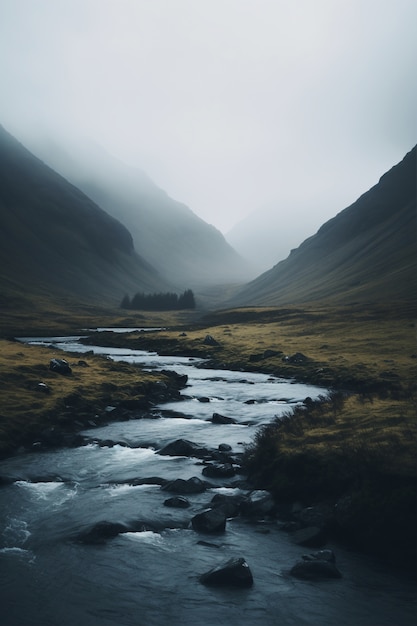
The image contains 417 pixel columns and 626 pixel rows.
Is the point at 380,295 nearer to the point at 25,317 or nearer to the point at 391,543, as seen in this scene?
the point at 25,317

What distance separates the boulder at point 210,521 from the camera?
900 inches

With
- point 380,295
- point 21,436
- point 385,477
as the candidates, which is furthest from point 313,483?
point 380,295

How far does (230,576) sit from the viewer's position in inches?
749

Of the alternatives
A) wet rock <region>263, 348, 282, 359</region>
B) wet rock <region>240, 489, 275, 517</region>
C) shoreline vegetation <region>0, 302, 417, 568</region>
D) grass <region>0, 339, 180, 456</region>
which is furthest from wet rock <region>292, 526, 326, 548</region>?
wet rock <region>263, 348, 282, 359</region>

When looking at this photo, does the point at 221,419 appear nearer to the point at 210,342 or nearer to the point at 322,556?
the point at 322,556

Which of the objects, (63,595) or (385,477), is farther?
(385,477)

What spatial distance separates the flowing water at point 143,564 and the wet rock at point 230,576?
1.04ft

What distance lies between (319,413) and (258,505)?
13.1 meters

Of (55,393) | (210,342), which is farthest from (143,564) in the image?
(210,342)

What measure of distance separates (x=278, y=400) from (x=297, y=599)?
3514 cm

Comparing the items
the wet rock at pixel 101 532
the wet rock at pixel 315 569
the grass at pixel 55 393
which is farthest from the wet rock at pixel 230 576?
the grass at pixel 55 393

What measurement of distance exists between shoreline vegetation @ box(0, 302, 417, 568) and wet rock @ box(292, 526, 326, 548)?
45.5 inches

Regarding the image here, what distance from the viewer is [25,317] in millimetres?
179875

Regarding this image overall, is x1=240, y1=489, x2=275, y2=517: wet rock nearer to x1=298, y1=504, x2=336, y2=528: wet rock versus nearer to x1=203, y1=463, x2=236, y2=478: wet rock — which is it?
x1=298, y1=504, x2=336, y2=528: wet rock
